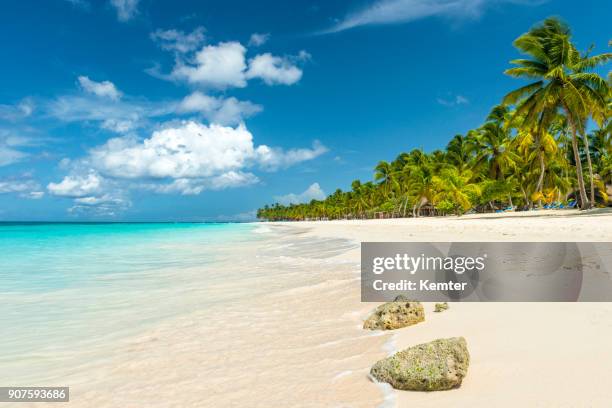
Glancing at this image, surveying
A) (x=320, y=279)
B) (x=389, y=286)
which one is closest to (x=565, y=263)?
(x=389, y=286)

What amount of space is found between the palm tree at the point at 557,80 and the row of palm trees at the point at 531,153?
55mm

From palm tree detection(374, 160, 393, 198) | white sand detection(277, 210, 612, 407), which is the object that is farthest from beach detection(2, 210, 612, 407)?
palm tree detection(374, 160, 393, 198)

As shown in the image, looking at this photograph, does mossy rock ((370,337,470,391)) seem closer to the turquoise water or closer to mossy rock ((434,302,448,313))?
mossy rock ((434,302,448,313))

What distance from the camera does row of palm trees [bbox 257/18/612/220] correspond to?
885 inches

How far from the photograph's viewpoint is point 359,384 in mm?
3055

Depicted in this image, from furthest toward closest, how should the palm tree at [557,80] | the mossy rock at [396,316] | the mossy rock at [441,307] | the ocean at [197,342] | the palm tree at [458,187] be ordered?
the palm tree at [458,187] < the palm tree at [557,80] < the mossy rock at [441,307] < the mossy rock at [396,316] < the ocean at [197,342]

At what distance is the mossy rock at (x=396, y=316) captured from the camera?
14.8 ft

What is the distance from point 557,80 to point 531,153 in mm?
18871

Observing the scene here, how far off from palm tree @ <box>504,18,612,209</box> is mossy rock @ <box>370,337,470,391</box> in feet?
78.7

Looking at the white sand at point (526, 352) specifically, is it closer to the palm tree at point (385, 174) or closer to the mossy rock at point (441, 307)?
the mossy rock at point (441, 307)

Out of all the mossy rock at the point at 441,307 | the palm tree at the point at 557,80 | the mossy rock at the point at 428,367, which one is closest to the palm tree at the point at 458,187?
the palm tree at the point at 557,80

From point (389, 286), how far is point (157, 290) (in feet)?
18.1

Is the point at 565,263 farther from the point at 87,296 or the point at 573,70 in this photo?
the point at 573,70

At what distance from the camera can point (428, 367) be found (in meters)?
2.85
